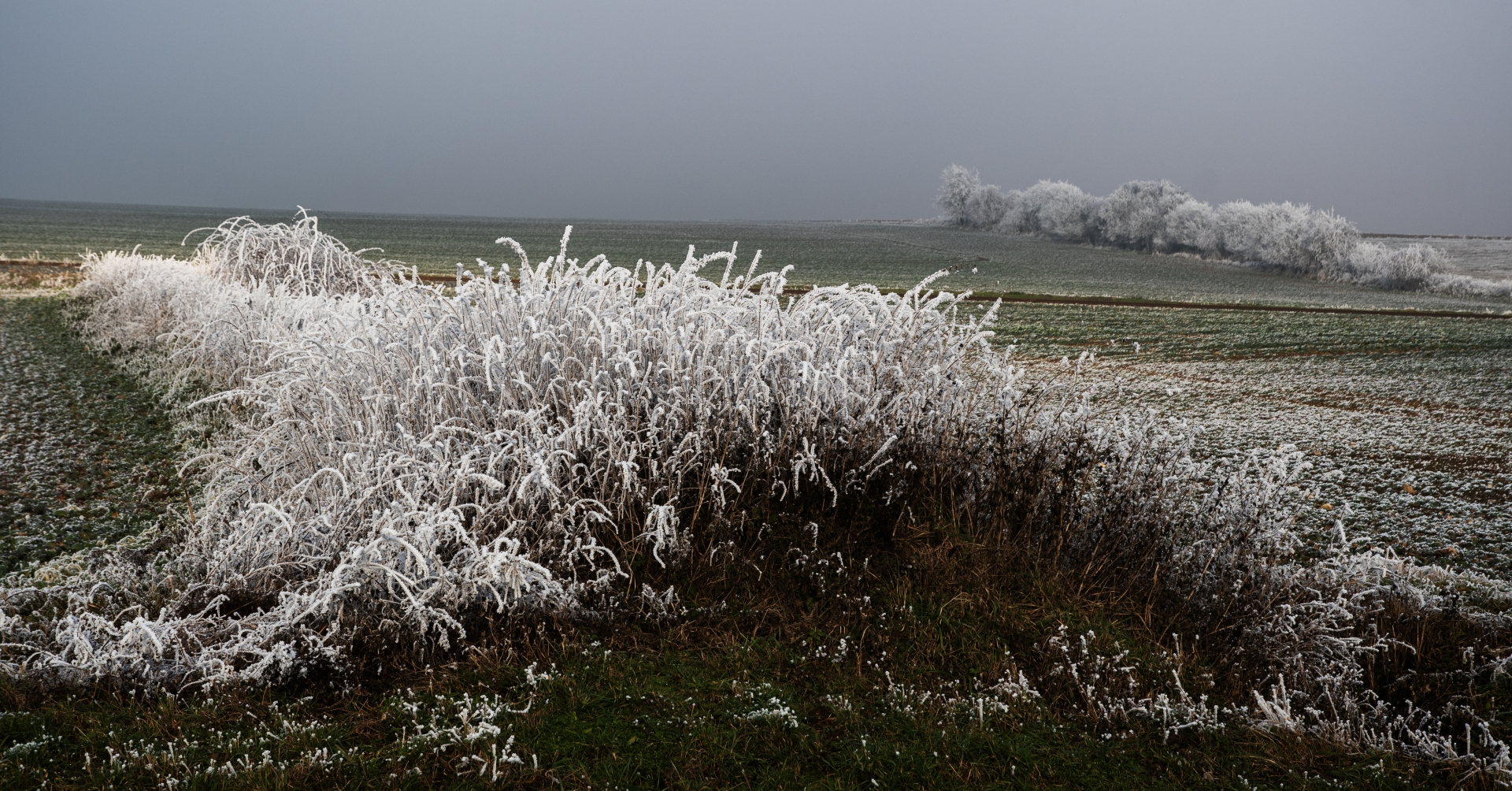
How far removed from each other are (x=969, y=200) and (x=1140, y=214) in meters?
25.8

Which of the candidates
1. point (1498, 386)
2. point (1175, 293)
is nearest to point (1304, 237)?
point (1175, 293)

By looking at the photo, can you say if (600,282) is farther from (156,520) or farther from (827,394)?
(156,520)

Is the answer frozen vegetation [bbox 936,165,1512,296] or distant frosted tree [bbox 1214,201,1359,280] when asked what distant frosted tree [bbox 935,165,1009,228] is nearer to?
frozen vegetation [bbox 936,165,1512,296]

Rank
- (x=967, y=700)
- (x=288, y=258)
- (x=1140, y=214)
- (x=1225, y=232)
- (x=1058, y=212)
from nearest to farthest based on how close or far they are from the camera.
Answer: (x=967, y=700) → (x=288, y=258) → (x=1225, y=232) → (x=1140, y=214) → (x=1058, y=212)

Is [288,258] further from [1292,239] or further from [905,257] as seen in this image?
[1292,239]

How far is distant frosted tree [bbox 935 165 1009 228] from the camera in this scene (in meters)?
82.6

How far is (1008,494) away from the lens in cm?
479

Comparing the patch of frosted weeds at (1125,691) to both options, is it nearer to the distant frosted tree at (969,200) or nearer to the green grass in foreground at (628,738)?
the green grass in foreground at (628,738)

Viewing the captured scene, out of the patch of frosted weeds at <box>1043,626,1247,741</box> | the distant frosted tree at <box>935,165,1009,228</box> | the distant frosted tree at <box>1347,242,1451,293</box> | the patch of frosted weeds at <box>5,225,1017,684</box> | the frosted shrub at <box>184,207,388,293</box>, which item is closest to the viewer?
the patch of frosted weeds at <box>1043,626,1247,741</box>

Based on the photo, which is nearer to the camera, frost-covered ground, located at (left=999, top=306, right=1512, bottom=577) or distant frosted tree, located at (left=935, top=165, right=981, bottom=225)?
frost-covered ground, located at (left=999, top=306, right=1512, bottom=577)

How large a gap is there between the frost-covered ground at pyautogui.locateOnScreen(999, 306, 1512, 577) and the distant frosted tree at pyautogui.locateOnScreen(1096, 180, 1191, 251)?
3916 cm

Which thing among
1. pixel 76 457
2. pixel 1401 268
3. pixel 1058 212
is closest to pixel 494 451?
pixel 76 457

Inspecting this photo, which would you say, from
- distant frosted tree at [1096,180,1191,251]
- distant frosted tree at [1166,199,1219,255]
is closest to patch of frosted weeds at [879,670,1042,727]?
distant frosted tree at [1166,199,1219,255]

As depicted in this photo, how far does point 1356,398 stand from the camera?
1220 centimetres
